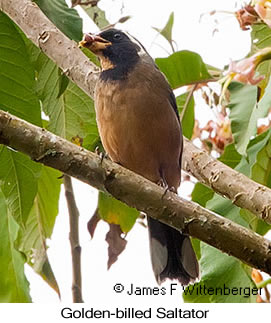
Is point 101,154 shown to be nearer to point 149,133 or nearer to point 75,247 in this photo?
point 149,133

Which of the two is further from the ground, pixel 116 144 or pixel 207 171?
pixel 116 144

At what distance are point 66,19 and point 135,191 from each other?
0.88 metres

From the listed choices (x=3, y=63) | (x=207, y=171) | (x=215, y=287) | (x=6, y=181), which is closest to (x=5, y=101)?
(x=3, y=63)

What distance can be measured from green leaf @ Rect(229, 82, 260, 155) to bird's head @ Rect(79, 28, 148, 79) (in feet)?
2.68

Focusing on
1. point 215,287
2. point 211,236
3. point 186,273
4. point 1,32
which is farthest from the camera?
point 186,273

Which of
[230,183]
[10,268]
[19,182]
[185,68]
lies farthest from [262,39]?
[10,268]

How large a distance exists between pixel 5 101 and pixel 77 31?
396 millimetres

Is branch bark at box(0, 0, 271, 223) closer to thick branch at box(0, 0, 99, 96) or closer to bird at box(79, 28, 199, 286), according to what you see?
thick branch at box(0, 0, 99, 96)

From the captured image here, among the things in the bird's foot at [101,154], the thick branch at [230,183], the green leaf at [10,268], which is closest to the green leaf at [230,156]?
the thick branch at [230,183]

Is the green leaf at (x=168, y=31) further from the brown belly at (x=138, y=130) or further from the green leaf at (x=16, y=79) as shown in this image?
the green leaf at (x=16, y=79)

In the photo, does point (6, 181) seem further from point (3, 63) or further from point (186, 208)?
point (186, 208)

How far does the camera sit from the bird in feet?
9.35

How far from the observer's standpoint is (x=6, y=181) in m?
2.61

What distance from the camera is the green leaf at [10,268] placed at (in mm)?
2801
